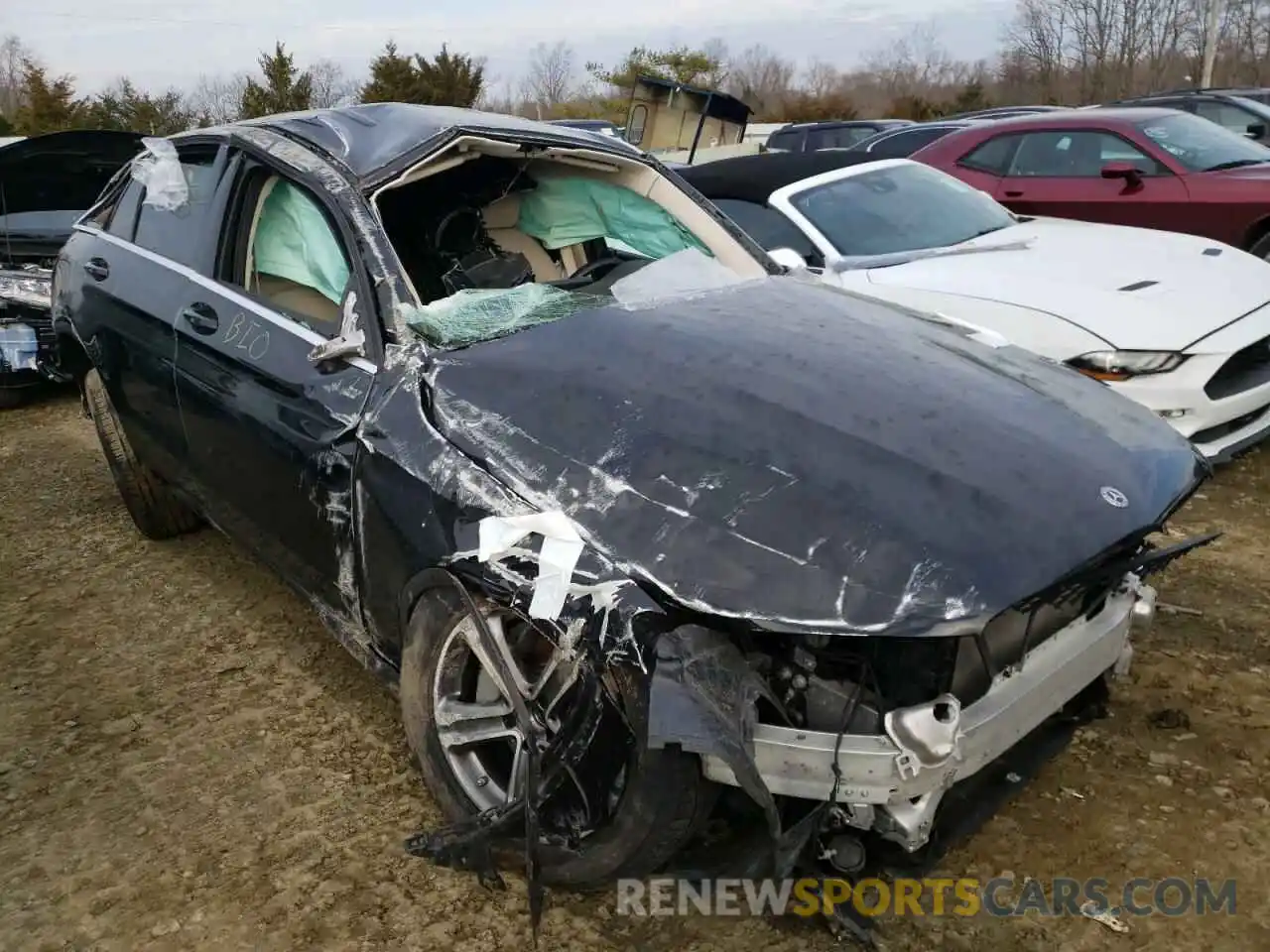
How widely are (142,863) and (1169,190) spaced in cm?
677

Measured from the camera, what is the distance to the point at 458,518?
2.25 metres

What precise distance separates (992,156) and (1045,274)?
331 centimetres

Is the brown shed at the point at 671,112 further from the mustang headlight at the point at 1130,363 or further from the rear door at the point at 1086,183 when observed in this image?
the mustang headlight at the point at 1130,363

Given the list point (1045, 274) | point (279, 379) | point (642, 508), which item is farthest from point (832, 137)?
point (642, 508)

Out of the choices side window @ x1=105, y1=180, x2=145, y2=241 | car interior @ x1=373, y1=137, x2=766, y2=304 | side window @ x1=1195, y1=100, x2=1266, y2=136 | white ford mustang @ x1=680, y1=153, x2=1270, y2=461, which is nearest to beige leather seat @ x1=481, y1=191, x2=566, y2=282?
car interior @ x1=373, y1=137, x2=766, y2=304

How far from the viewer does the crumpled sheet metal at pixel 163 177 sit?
12.0ft

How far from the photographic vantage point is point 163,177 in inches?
147

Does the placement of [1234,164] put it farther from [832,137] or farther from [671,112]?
[832,137]

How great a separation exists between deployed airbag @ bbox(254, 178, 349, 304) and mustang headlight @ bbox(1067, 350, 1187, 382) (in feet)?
9.29

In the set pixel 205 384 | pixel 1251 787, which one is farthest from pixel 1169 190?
pixel 205 384

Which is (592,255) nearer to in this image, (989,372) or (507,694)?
(989,372)

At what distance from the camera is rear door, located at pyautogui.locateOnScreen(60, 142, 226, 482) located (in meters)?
3.46

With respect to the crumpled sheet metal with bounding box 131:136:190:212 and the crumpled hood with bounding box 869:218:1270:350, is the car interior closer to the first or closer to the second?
the crumpled sheet metal with bounding box 131:136:190:212

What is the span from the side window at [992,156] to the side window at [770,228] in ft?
9.19
